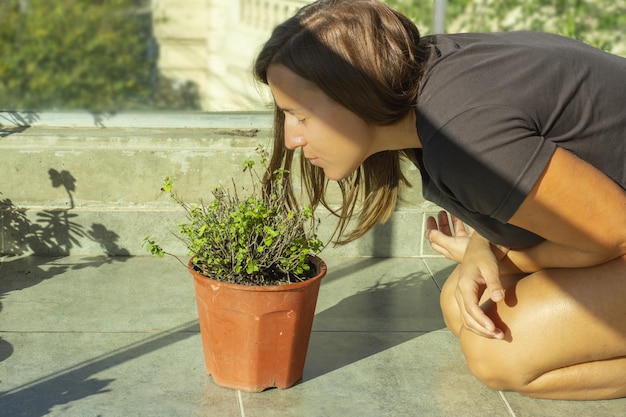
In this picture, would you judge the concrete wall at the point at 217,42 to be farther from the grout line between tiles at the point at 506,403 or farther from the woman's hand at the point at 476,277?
the grout line between tiles at the point at 506,403

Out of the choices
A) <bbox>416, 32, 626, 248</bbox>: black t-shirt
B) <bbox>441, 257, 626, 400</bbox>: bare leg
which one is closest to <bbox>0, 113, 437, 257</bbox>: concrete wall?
<bbox>441, 257, 626, 400</bbox>: bare leg

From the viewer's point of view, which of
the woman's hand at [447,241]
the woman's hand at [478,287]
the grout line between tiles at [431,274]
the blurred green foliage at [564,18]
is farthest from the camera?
the blurred green foliage at [564,18]

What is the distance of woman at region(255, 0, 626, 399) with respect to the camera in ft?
7.66

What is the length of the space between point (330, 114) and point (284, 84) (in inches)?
5.9

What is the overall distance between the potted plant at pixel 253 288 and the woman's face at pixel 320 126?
27 cm

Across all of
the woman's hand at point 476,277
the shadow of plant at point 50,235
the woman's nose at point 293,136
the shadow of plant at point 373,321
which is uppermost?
the woman's nose at point 293,136

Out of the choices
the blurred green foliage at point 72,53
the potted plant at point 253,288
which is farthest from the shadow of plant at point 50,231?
the potted plant at point 253,288

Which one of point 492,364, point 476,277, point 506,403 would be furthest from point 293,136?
point 506,403

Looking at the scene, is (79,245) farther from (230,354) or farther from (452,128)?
(452,128)

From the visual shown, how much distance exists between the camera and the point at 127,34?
416cm

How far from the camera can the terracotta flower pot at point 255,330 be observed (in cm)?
271

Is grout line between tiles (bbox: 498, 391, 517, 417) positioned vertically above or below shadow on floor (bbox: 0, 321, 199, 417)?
above

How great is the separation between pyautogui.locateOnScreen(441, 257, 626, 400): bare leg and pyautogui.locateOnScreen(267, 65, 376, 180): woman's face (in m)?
0.69

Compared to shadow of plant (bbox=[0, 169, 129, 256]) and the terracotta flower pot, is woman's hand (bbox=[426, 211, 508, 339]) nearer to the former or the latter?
the terracotta flower pot
